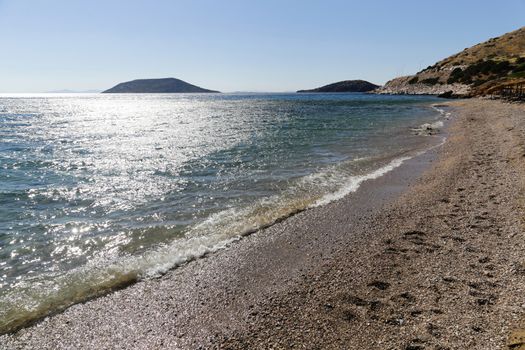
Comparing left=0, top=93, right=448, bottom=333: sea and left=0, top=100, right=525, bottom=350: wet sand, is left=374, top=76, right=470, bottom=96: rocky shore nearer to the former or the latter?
left=0, top=93, right=448, bottom=333: sea

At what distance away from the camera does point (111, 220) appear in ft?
39.3

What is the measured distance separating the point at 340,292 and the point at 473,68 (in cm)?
11752

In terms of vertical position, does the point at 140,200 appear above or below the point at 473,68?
below

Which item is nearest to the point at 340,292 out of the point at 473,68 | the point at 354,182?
the point at 354,182

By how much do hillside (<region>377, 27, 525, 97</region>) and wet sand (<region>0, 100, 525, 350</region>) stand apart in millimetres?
91447

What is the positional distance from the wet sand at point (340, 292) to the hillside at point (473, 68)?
9145 cm

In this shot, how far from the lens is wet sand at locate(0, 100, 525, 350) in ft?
18.4

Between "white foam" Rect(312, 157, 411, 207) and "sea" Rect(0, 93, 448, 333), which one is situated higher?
"white foam" Rect(312, 157, 411, 207)

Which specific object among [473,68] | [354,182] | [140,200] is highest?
[473,68]

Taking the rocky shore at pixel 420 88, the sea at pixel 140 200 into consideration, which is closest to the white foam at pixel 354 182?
the sea at pixel 140 200

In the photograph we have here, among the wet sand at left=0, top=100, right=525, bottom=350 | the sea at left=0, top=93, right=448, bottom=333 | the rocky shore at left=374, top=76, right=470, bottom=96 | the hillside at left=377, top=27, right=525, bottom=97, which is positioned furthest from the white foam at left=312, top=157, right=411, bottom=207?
the rocky shore at left=374, top=76, right=470, bottom=96

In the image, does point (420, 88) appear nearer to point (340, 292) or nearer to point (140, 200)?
point (140, 200)

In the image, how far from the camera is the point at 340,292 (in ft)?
22.4

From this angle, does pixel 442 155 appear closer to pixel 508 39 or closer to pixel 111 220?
pixel 111 220
